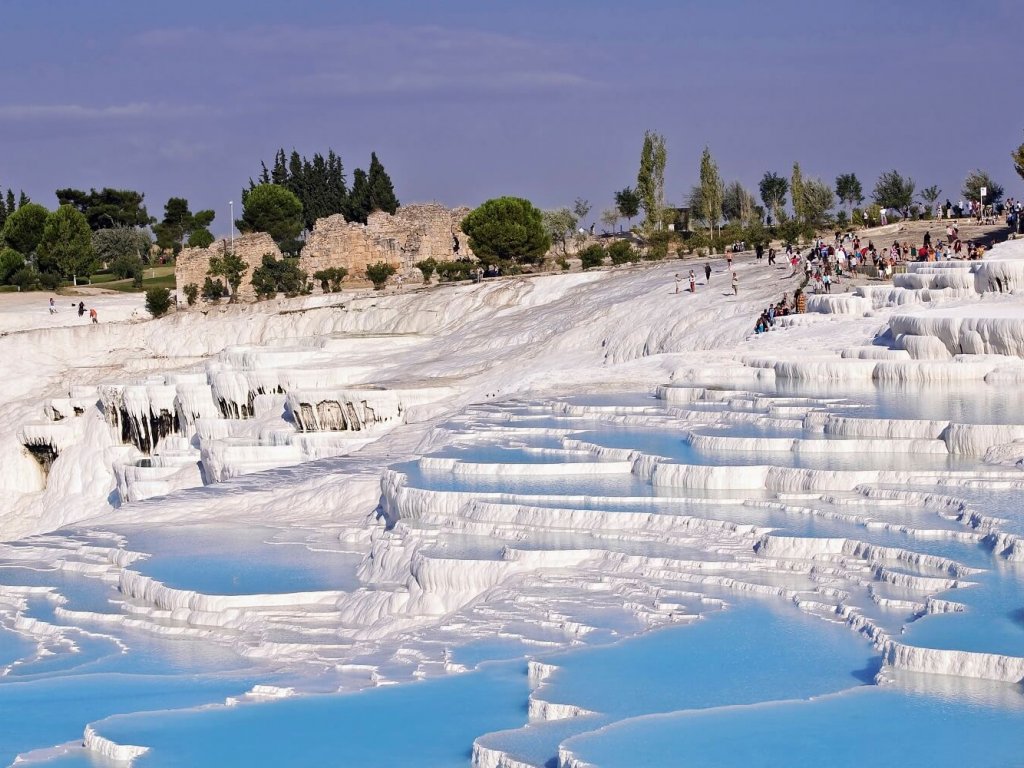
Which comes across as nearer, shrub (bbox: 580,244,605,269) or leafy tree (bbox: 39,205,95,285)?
shrub (bbox: 580,244,605,269)

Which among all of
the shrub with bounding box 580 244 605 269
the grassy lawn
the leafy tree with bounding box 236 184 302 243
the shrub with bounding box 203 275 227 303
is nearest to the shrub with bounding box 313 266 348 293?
the shrub with bounding box 203 275 227 303

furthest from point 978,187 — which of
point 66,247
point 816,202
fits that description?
point 66,247

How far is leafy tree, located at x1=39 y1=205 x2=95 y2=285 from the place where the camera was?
136 ft

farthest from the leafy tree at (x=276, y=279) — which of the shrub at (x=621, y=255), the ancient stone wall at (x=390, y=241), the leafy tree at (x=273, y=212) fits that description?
the leafy tree at (x=273, y=212)

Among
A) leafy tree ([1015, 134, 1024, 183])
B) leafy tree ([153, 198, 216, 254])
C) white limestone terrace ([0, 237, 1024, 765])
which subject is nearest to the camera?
white limestone terrace ([0, 237, 1024, 765])

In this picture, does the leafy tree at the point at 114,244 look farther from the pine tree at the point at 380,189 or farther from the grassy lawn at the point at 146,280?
the pine tree at the point at 380,189

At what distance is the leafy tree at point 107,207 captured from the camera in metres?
57.3

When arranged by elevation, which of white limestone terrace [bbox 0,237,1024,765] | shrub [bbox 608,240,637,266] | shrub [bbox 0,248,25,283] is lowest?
white limestone terrace [bbox 0,237,1024,765]

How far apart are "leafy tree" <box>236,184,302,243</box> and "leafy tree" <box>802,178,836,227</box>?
1839 cm

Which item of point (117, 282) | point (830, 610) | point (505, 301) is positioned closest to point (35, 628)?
point (830, 610)

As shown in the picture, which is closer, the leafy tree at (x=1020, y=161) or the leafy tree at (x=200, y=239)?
the leafy tree at (x=1020, y=161)

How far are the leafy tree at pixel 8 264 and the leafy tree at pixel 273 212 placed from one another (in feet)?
35.3

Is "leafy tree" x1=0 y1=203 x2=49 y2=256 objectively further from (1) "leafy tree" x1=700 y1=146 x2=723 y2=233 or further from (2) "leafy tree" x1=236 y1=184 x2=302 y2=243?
(1) "leafy tree" x1=700 y1=146 x2=723 y2=233

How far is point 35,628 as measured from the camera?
420 inches
